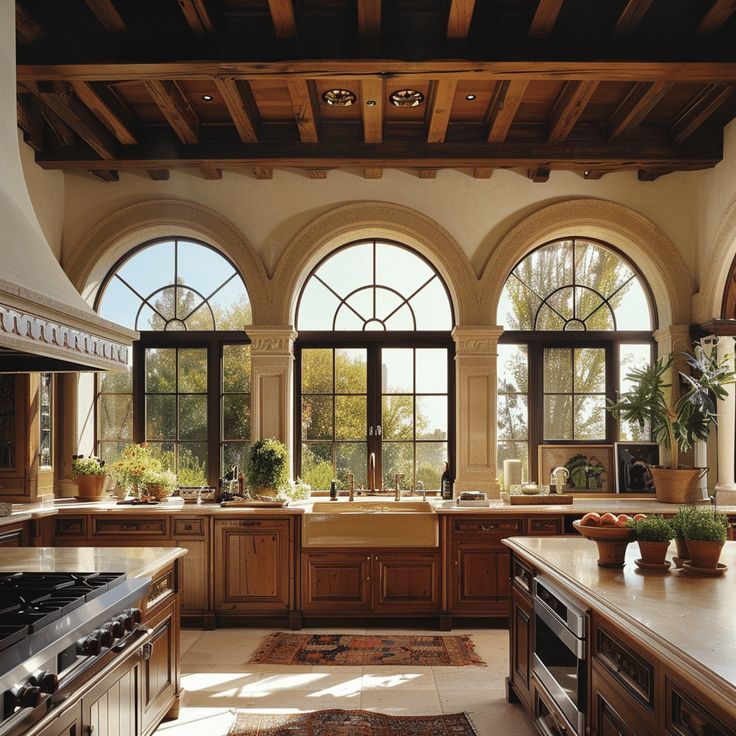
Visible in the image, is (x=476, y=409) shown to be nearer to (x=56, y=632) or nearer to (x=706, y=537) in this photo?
(x=706, y=537)

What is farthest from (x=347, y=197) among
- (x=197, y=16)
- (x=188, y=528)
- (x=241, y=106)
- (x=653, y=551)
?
(x=653, y=551)

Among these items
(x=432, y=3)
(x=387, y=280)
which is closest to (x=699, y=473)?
(x=387, y=280)

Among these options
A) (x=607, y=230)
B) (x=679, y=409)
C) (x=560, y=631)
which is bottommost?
(x=560, y=631)

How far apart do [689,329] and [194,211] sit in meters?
4.20

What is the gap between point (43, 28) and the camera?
13.0 ft

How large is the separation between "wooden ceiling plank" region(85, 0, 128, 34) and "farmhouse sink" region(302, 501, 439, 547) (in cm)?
342

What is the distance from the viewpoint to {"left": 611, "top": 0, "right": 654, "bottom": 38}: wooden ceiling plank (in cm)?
371

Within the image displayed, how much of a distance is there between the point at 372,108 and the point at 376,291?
182 centimetres

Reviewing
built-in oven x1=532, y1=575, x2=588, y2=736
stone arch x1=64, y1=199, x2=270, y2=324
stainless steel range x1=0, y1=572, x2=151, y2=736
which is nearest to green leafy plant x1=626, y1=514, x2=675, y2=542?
built-in oven x1=532, y1=575, x2=588, y2=736

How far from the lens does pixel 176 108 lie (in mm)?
4859

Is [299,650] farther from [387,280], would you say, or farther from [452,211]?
[452,211]

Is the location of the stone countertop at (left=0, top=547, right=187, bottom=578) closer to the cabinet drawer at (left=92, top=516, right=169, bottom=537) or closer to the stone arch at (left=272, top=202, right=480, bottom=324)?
the cabinet drawer at (left=92, top=516, right=169, bottom=537)

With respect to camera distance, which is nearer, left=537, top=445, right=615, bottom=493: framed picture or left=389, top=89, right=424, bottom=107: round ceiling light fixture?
left=389, top=89, right=424, bottom=107: round ceiling light fixture

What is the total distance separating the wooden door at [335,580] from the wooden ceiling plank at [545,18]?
3.65 meters
